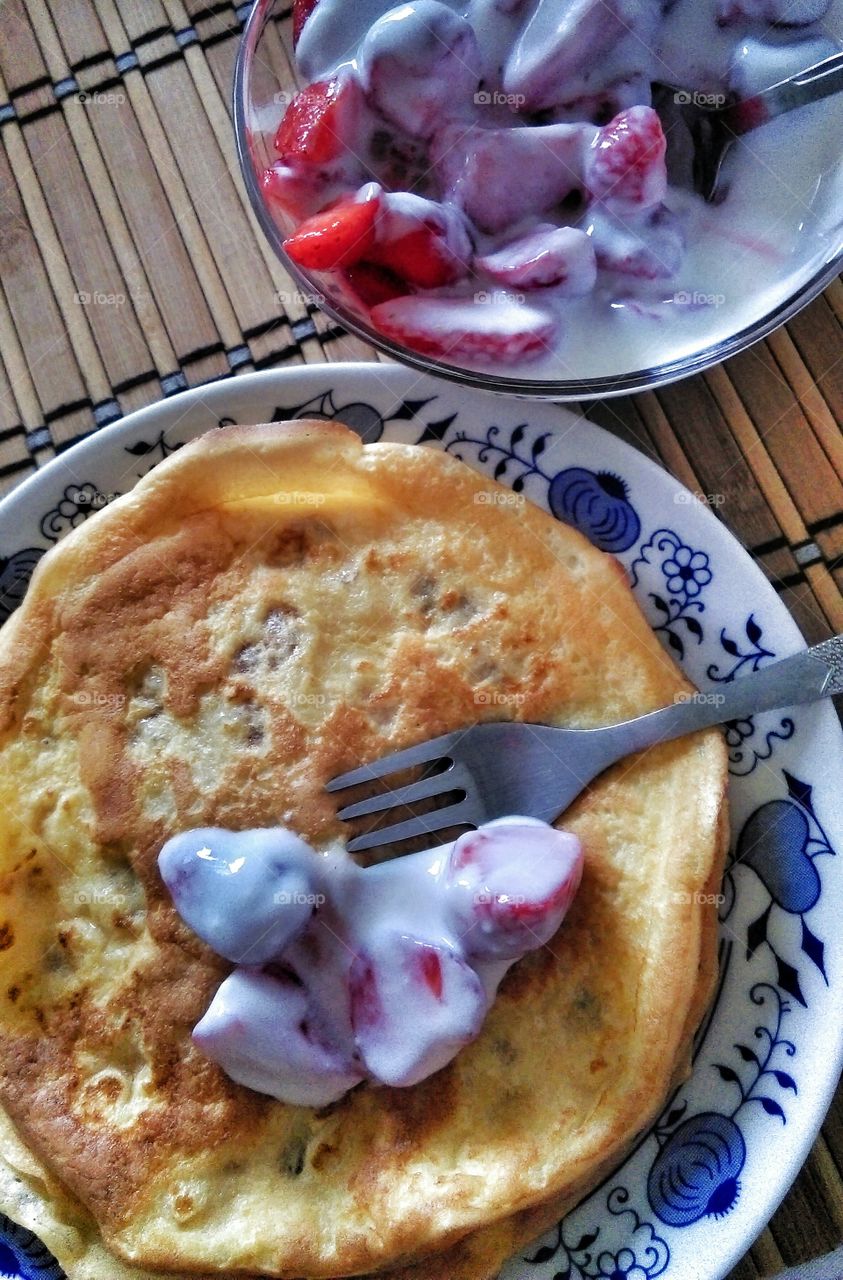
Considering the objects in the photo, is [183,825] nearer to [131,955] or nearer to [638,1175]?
[131,955]

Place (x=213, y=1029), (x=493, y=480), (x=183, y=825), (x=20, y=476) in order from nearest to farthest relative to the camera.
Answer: (x=213, y=1029), (x=183, y=825), (x=493, y=480), (x=20, y=476)

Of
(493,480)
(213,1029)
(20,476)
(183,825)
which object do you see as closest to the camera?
(213,1029)

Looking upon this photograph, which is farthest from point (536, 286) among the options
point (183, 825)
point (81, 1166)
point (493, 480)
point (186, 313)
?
point (81, 1166)

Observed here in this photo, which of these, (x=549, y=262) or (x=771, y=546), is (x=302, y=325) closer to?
(x=549, y=262)

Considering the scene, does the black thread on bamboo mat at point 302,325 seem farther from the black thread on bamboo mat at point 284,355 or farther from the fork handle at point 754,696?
the fork handle at point 754,696

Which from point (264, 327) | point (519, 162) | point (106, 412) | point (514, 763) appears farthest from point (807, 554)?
point (106, 412)
